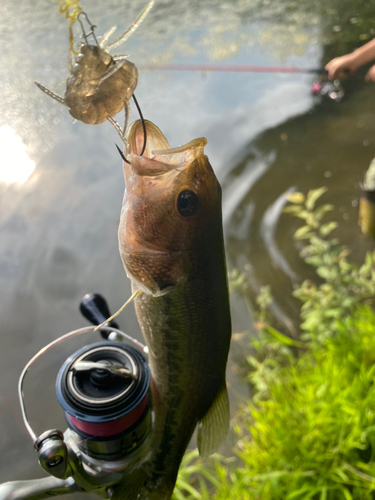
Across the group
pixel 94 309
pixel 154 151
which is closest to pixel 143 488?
pixel 94 309

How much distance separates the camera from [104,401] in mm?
818

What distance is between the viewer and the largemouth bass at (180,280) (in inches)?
35.2

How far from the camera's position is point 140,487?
37.9 inches

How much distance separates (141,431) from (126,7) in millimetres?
1053

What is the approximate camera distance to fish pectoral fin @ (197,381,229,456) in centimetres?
98

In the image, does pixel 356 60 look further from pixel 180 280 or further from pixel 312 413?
pixel 180 280

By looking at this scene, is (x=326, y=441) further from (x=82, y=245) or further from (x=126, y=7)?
(x=126, y=7)

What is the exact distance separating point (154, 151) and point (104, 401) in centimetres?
54

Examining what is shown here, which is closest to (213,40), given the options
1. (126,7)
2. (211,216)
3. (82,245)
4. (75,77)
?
(82,245)

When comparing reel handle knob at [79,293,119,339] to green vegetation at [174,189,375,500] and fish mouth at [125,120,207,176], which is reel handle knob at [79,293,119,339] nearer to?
fish mouth at [125,120,207,176]

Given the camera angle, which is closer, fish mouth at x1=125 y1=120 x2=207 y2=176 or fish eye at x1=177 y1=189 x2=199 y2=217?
fish mouth at x1=125 y1=120 x2=207 y2=176

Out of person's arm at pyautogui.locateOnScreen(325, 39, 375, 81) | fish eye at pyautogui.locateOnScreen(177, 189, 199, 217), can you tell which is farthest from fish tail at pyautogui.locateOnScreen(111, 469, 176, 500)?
person's arm at pyautogui.locateOnScreen(325, 39, 375, 81)

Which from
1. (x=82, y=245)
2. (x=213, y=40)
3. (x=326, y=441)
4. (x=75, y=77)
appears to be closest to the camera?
(x=75, y=77)

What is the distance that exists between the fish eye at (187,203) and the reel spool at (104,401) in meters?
0.38
